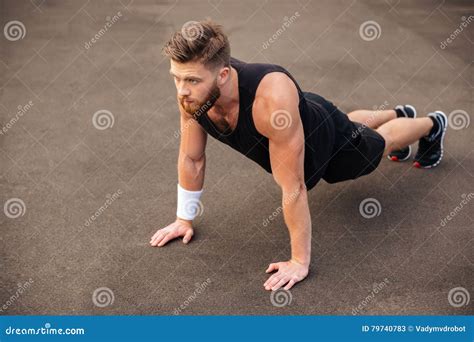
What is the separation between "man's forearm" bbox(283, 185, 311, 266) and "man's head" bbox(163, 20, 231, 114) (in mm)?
511

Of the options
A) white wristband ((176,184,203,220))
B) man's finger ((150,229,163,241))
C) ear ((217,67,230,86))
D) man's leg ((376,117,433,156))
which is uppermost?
man's leg ((376,117,433,156))

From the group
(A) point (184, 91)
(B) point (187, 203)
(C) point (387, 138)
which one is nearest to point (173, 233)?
(B) point (187, 203)

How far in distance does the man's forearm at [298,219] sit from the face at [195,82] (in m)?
0.50

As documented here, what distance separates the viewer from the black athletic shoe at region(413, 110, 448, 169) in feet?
11.0

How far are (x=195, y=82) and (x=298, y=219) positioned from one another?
69cm

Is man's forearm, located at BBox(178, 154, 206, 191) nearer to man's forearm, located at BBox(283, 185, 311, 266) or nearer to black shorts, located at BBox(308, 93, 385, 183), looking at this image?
man's forearm, located at BBox(283, 185, 311, 266)

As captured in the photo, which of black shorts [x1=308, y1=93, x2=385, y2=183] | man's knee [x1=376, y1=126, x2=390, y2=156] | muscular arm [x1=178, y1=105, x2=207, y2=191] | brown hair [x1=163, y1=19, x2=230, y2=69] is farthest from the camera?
man's knee [x1=376, y1=126, x2=390, y2=156]

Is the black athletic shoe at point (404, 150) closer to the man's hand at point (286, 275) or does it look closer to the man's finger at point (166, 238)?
the man's hand at point (286, 275)

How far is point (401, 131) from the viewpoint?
3172 mm

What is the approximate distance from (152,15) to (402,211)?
3227 millimetres

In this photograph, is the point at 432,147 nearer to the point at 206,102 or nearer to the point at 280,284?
the point at 280,284

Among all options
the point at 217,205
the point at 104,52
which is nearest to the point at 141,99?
the point at 104,52

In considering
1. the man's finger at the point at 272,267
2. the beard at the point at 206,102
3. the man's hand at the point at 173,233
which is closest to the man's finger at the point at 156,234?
the man's hand at the point at 173,233

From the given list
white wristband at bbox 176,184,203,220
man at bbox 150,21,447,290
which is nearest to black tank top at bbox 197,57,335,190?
man at bbox 150,21,447,290
